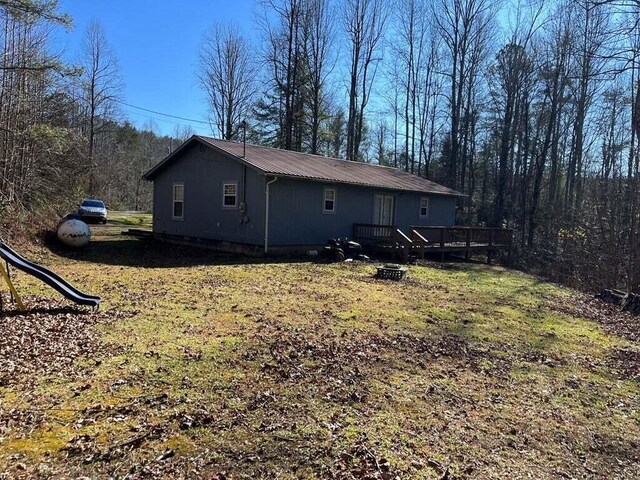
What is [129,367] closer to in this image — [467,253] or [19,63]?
[19,63]

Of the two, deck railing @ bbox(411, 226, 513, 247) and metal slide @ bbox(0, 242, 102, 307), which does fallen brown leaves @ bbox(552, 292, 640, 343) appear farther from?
metal slide @ bbox(0, 242, 102, 307)

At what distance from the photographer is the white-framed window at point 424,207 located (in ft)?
70.7

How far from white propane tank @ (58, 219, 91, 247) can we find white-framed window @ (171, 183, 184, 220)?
14.6ft

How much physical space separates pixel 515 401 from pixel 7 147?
1445cm

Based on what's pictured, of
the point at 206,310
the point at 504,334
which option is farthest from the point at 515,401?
the point at 206,310

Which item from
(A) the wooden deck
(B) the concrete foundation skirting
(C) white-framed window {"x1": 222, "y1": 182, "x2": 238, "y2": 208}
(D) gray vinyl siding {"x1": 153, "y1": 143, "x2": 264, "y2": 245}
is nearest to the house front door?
(A) the wooden deck

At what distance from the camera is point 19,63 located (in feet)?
42.8

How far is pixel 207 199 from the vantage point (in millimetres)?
16812

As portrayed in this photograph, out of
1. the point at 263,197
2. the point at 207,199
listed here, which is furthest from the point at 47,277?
the point at 207,199

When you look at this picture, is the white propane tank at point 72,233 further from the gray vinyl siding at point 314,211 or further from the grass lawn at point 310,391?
the gray vinyl siding at point 314,211

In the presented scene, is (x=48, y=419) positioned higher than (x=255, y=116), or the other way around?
(x=255, y=116)

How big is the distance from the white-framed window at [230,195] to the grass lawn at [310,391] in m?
7.05

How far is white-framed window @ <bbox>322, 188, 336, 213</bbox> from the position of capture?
16.8 m

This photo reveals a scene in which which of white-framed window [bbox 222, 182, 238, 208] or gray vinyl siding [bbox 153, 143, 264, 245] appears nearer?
gray vinyl siding [bbox 153, 143, 264, 245]
